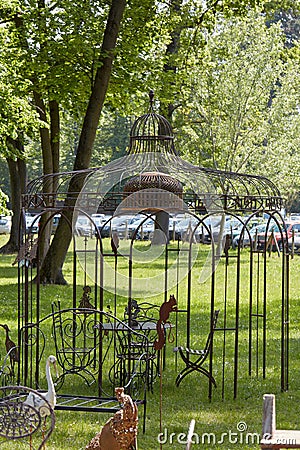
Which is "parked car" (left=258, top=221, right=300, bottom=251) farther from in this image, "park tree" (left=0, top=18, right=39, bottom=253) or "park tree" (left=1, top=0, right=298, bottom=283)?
"park tree" (left=0, top=18, right=39, bottom=253)

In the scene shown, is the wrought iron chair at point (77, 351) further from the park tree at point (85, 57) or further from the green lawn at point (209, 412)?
the park tree at point (85, 57)

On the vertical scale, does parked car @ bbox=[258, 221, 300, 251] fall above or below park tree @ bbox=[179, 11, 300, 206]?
below

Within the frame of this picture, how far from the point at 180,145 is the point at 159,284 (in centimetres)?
1451

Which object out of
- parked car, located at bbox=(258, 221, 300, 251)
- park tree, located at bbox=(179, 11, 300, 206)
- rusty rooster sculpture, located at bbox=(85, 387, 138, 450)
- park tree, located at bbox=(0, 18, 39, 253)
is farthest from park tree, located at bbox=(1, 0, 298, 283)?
rusty rooster sculpture, located at bbox=(85, 387, 138, 450)

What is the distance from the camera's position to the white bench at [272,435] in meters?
4.28

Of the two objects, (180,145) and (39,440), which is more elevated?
(180,145)

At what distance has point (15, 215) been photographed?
97.5 feet

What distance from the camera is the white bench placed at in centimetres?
428

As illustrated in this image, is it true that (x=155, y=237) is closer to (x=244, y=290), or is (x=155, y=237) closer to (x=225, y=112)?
(x=244, y=290)

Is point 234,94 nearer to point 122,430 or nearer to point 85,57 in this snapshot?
point 85,57

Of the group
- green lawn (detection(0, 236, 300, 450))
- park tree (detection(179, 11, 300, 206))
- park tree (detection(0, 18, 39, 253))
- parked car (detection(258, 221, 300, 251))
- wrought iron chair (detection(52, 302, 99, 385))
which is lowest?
green lawn (detection(0, 236, 300, 450))

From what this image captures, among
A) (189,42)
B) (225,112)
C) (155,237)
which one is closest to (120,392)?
(155,237)

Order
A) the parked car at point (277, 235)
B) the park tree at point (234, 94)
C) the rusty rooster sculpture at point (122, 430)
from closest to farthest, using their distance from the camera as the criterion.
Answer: the rusty rooster sculpture at point (122, 430) < the parked car at point (277, 235) < the park tree at point (234, 94)

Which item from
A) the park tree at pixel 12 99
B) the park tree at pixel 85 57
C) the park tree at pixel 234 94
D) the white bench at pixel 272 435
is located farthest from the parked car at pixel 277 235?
the park tree at pixel 12 99
